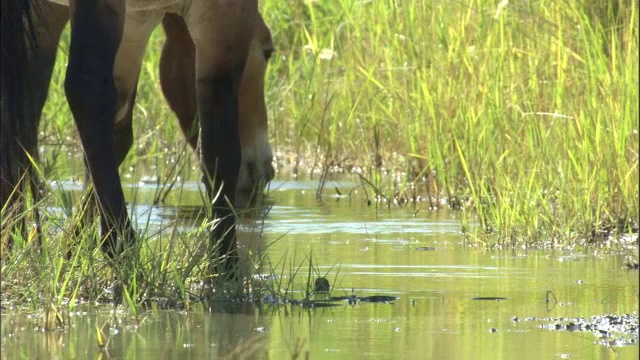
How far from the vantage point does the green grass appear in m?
6.14

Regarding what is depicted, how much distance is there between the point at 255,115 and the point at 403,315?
7.42ft

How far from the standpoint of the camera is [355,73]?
8883mm

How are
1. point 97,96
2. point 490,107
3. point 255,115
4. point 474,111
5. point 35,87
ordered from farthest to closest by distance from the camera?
point 474,111, point 490,107, point 255,115, point 35,87, point 97,96

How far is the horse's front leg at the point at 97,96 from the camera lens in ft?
16.8

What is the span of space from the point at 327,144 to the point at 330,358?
5.27 metres

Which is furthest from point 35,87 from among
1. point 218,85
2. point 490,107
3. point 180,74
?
point 490,107

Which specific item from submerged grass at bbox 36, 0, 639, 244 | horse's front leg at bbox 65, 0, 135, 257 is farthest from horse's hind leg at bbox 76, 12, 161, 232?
submerged grass at bbox 36, 0, 639, 244

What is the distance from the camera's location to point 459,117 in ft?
24.8

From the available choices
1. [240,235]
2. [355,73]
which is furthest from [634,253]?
[355,73]

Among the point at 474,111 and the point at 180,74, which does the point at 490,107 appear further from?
the point at 180,74

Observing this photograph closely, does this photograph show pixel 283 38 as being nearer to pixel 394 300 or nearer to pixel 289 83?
pixel 289 83

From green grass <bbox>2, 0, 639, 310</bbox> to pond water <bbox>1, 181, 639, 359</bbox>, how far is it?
9.2 inches

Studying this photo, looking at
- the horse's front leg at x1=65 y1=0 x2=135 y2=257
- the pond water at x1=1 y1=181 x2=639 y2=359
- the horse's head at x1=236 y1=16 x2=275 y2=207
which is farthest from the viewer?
the horse's head at x1=236 y1=16 x2=275 y2=207

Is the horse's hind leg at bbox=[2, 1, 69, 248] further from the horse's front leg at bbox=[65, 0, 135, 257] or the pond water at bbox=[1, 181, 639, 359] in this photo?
the pond water at bbox=[1, 181, 639, 359]
